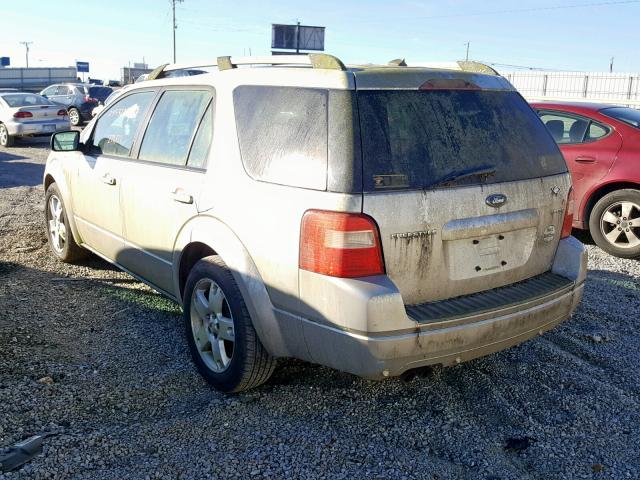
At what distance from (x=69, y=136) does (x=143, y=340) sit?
2114 millimetres

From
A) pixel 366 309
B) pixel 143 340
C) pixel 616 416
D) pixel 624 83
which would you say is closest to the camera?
pixel 366 309

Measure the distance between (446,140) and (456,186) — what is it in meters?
0.25

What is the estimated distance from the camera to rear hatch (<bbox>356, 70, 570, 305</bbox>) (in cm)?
304

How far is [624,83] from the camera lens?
25.1 meters

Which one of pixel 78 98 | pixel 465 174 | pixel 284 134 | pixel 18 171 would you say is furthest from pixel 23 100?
pixel 465 174

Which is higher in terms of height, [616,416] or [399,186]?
[399,186]

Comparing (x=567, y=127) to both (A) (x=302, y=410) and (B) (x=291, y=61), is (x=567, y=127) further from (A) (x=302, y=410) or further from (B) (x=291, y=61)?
(A) (x=302, y=410)

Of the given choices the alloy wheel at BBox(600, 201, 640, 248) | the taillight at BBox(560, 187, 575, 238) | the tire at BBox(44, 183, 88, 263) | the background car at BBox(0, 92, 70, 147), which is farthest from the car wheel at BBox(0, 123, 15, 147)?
the taillight at BBox(560, 187, 575, 238)

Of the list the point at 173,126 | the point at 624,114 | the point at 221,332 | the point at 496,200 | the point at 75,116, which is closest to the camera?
the point at 496,200

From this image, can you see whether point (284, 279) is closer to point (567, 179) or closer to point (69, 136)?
point (567, 179)

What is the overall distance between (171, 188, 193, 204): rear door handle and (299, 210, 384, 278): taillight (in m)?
1.14

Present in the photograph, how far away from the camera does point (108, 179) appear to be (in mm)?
4840

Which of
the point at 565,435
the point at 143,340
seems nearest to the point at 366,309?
the point at 565,435

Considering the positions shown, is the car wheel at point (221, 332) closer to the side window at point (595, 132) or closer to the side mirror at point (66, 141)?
the side mirror at point (66, 141)
